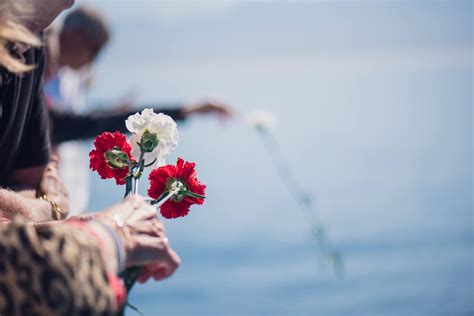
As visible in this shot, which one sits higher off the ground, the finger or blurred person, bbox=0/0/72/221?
blurred person, bbox=0/0/72/221

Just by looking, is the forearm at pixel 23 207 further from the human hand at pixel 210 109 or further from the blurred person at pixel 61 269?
the human hand at pixel 210 109

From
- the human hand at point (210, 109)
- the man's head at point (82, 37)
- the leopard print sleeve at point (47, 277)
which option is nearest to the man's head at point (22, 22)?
the leopard print sleeve at point (47, 277)

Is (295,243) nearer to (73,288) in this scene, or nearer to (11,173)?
(11,173)

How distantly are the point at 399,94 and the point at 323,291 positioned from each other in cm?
924

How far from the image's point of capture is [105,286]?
124cm

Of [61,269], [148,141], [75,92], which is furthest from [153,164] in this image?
[75,92]

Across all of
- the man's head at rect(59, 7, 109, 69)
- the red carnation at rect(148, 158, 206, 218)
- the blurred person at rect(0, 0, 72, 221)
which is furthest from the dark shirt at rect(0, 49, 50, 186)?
the man's head at rect(59, 7, 109, 69)

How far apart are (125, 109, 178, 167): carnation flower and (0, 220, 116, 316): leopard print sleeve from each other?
0.38 m

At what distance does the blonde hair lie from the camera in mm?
1507

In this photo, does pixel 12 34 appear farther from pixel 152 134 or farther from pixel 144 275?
pixel 144 275

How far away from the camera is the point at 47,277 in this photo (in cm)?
119

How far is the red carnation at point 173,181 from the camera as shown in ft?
5.14

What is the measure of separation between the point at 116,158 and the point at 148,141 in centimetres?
7

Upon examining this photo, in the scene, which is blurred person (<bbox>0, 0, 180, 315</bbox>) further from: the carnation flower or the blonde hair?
the carnation flower
